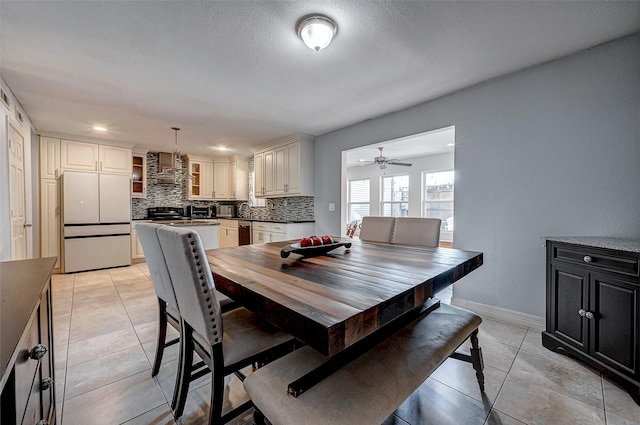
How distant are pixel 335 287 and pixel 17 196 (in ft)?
13.6

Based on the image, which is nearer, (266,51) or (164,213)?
(266,51)

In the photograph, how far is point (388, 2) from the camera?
1.63 m

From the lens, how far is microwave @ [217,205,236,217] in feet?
22.5

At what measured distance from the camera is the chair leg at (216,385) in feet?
3.61

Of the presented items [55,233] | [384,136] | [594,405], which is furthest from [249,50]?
[55,233]

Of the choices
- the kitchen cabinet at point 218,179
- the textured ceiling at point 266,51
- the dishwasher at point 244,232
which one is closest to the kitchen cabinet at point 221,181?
the kitchen cabinet at point 218,179

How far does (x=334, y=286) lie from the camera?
109 cm

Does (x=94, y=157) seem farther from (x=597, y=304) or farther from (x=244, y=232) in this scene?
(x=597, y=304)

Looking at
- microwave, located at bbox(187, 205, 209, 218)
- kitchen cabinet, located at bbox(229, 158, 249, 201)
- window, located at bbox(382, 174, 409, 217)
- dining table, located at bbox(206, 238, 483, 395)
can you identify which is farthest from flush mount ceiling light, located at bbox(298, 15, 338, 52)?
window, located at bbox(382, 174, 409, 217)

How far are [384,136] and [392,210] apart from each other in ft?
12.7

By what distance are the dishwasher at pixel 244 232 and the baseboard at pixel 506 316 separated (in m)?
3.91

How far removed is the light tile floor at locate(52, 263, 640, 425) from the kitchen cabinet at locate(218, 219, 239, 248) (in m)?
3.40

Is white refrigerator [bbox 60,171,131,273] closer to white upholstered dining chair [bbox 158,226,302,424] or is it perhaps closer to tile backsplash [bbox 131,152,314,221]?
tile backsplash [bbox 131,152,314,221]

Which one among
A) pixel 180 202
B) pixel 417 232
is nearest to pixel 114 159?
pixel 180 202
